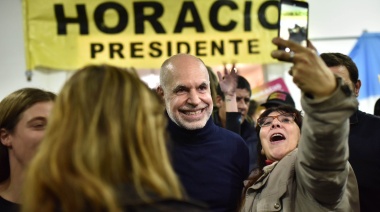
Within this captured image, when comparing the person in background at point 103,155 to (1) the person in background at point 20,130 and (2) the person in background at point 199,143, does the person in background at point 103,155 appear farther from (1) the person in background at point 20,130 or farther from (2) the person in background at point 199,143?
(2) the person in background at point 199,143

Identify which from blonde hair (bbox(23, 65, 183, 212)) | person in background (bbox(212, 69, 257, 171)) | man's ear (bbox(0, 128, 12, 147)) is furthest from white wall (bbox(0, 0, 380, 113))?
blonde hair (bbox(23, 65, 183, 212))

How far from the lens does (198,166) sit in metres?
2.33

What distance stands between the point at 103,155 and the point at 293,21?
0.99 meters

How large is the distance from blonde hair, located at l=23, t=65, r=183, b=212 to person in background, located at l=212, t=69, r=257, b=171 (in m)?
1.74

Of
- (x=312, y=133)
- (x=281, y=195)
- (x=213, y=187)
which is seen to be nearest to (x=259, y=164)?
(x=213, y=187)

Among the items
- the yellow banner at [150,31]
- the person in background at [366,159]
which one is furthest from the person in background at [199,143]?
the yellow banner at [150,31]

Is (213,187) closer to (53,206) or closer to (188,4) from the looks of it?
(53,206)

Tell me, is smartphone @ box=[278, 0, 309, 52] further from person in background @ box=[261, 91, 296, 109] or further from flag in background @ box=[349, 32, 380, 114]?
flag in background @ box=[349, 32, 380, 114]

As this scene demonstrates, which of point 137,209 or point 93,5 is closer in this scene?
point 137,209

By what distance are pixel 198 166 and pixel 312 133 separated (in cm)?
87

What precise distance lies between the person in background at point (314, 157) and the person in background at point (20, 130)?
2.54 ft

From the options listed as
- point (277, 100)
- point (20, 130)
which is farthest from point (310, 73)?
point (277, 100)

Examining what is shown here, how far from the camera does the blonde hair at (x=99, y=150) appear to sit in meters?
1.04

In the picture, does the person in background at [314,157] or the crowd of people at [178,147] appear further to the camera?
the person in background at [314,157]
